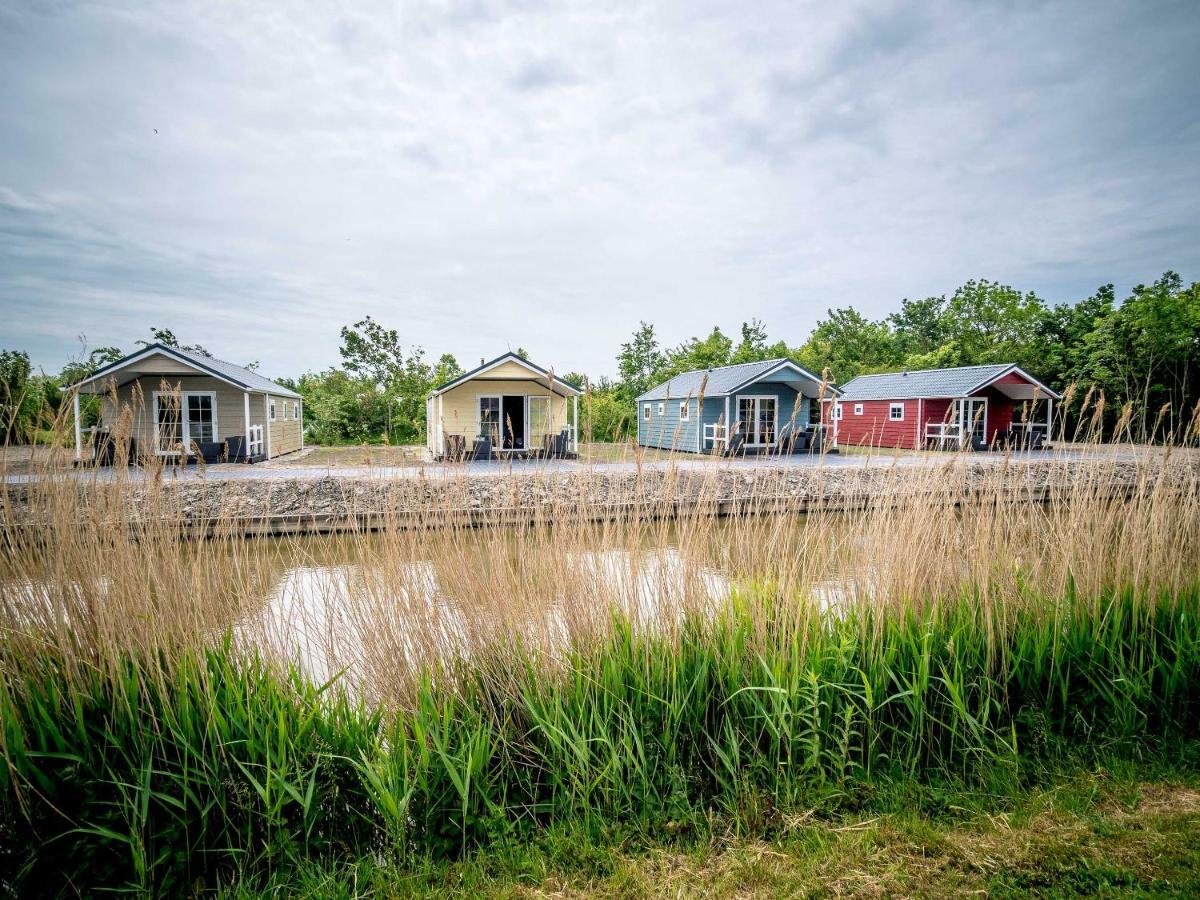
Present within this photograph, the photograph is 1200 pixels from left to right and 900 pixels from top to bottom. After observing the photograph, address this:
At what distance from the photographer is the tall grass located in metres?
1.95

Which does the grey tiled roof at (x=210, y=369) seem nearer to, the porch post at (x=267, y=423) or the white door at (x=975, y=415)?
the porch post at (x=267, y=423)

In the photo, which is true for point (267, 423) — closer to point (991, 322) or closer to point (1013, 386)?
point (1013, 386)

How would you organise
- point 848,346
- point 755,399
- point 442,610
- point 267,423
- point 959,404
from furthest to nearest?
point 848,346, point 959,404, point 755,399, point 267,423, point 442,610

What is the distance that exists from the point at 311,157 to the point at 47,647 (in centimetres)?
2253

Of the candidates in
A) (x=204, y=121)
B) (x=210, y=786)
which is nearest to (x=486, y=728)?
(x=210, y=786)

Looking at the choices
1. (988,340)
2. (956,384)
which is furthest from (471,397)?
(988,340)

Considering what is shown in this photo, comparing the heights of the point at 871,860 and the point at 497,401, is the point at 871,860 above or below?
below

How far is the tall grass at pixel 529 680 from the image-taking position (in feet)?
6.40

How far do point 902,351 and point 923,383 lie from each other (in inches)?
1033

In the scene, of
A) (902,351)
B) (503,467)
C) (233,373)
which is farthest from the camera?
(902,351)

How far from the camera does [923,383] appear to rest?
23.1 m

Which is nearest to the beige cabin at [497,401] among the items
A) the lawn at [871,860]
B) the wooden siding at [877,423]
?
the wooden siding at [877,423]

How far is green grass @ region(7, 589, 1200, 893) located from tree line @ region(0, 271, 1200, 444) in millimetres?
14453

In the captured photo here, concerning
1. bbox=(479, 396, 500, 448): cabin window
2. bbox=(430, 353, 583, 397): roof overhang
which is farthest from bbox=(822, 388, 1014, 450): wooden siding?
bbox=(479, 396, 500, 448): cabin window
